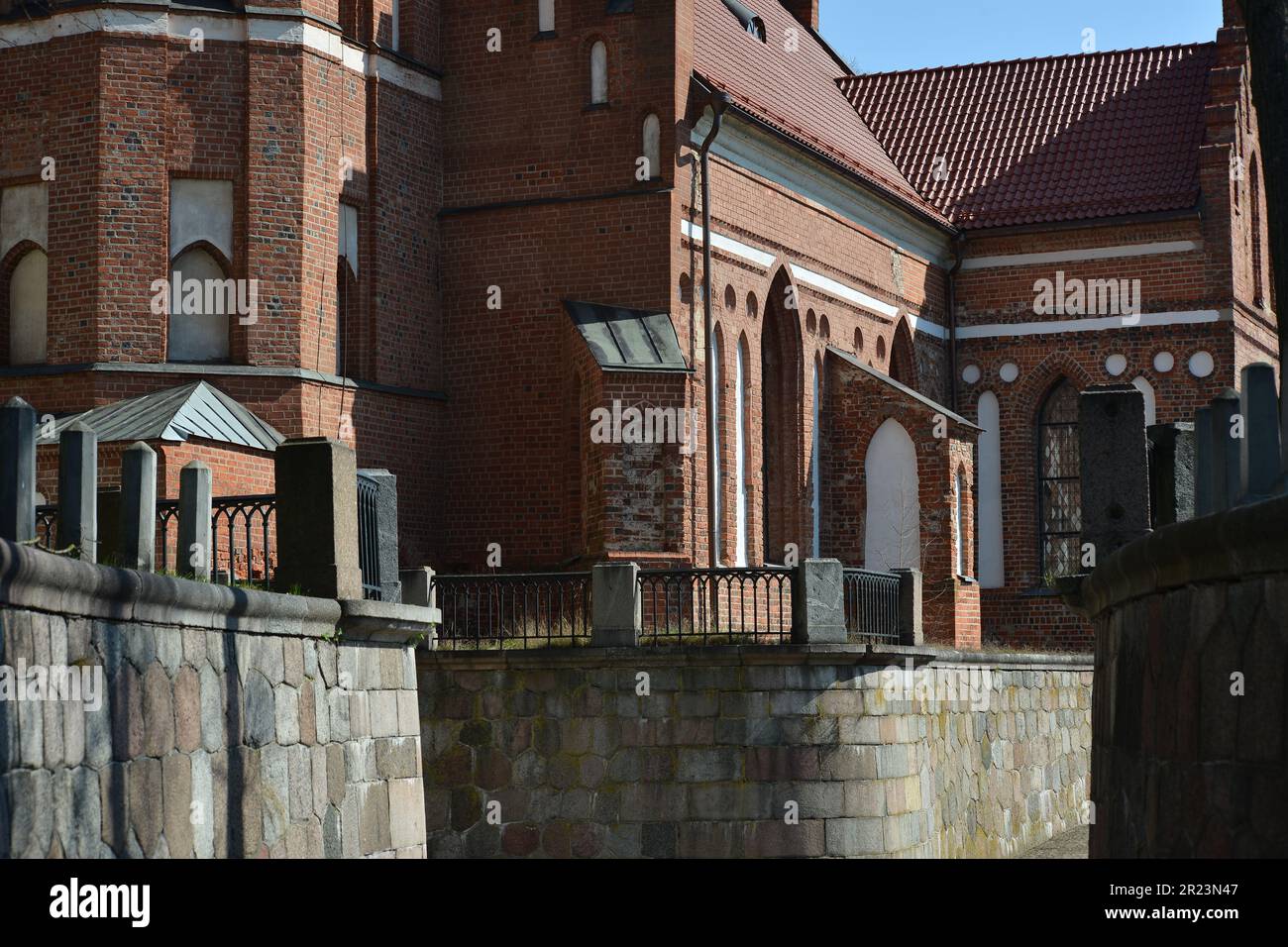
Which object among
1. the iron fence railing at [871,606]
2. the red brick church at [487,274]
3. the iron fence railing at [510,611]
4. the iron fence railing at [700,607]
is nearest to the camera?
the iron fence railing at [700,607]

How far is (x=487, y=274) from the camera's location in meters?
23.8

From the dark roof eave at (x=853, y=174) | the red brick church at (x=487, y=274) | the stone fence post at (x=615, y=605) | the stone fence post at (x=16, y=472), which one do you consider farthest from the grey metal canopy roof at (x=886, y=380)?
the stone fence post at (x=16, y=472)

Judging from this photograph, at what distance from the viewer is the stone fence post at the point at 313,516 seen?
12.1m

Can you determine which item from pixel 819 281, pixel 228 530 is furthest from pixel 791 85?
pixel 228 530

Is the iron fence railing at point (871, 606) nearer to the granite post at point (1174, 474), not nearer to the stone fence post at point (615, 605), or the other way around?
the stone fence post at point (615, 605)

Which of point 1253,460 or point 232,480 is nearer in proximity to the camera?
point 1253,460

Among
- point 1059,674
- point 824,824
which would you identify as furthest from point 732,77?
point 824,824

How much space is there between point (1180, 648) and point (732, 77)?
1913 centimetres

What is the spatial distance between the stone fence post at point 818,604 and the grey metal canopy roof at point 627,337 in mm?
3650

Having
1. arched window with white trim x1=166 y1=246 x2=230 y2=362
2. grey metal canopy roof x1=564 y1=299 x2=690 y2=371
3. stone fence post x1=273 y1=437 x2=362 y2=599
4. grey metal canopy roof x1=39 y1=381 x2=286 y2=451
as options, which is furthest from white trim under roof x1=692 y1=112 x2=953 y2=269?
stone fence post x1=273 y1=437 x2=362 y2=599

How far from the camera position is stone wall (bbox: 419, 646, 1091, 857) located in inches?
735

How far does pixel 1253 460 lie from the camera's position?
25.5 feet

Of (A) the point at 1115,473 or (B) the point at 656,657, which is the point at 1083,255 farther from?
(A) the point at 1115,473
